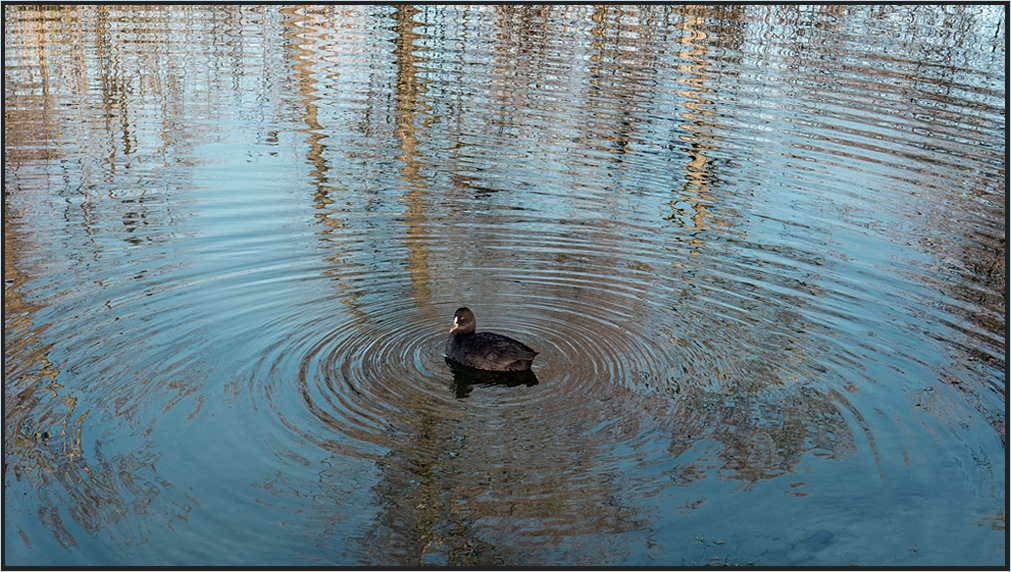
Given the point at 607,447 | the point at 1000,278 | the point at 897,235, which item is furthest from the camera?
the point at 897,235

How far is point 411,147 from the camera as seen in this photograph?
1444 centimetres

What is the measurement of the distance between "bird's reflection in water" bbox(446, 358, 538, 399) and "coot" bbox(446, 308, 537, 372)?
0.07 meters

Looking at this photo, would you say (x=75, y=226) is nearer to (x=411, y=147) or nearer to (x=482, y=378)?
(x=411, y=147)

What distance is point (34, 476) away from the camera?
6.72 meters

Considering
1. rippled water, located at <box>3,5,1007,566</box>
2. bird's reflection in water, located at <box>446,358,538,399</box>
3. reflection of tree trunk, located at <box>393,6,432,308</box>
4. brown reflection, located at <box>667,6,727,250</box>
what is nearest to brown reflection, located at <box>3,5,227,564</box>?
rippled water, located at <box>3,5,1007,566</box>

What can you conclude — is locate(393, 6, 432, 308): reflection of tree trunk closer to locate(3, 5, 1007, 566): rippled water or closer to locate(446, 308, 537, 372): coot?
locate(3, 5, 1007, 566): rippled water

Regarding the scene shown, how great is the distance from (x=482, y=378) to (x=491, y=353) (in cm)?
35

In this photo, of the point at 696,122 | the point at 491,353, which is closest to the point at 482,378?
the point at 491,353

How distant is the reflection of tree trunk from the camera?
33.8ft

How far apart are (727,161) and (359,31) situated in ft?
36.5

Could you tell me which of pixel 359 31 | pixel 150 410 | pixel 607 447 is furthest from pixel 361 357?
pixel 359 31

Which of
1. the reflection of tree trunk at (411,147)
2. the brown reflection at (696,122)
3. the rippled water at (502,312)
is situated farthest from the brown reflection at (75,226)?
the brown reflection at (696,122)

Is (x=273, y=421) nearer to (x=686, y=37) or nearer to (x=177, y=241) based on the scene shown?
(x=177, y=241)

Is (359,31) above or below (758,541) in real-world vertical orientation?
above
